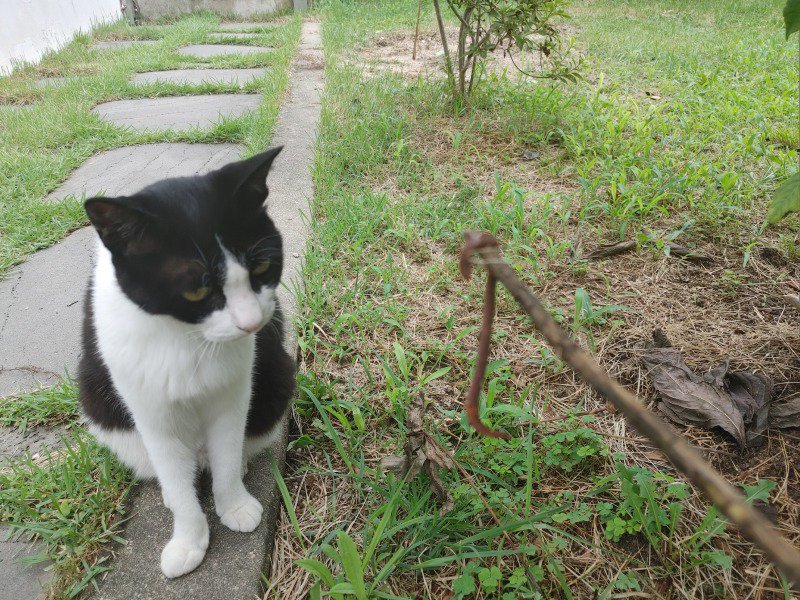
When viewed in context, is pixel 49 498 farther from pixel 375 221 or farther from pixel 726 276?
pixel 726 276

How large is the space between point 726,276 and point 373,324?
1.46 metres

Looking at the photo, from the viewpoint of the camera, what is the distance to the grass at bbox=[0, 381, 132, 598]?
1.35 m

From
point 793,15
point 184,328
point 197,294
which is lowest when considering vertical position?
point 184,328

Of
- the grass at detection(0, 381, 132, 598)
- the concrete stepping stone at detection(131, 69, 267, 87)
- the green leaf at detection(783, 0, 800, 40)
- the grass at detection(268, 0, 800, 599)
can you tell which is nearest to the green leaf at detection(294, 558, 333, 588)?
the grass at detection(268, 0, 800, 599)

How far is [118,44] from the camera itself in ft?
22.4

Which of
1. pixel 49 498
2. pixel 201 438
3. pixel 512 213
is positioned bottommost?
pixel 49 498

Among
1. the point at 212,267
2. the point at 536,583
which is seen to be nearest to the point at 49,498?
the point at 212,267

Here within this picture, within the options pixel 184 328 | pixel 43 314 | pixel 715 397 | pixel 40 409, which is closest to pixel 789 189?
pixel 715 397

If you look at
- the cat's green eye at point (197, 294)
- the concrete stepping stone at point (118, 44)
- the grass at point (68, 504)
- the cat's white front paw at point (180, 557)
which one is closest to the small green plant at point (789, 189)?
the cat's green eye at point (197, 294)

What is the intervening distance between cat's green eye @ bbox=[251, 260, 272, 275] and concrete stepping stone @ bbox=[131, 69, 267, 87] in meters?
4.23

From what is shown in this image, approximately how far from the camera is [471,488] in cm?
143

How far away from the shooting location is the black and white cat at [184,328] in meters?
1.23

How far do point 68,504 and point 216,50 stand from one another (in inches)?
247

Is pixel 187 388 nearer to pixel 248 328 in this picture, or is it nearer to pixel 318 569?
pixel 248 328
